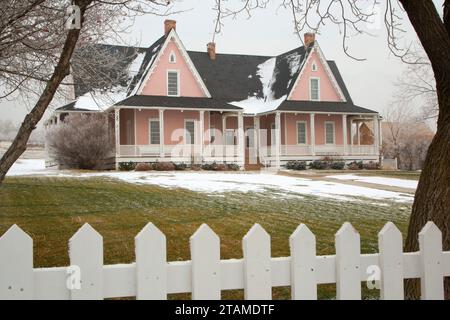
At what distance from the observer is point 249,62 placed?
39.1 meters

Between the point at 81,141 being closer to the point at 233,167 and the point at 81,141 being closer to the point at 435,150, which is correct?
the point at 233,167

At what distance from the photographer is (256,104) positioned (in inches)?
1412

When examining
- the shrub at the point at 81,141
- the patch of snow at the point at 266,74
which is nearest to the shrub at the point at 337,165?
the patch of snow at the point at 266,74

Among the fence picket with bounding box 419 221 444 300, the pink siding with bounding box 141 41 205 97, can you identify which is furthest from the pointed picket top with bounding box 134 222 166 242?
the pink siding with bounding box 141 41 205 97

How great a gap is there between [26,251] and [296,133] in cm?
3350

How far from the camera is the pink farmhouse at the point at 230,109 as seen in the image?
31031 millimetres

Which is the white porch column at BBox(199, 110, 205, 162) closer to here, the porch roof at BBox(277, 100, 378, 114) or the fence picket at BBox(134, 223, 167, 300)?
the porch roof at BBox(277, 100, 378, 114)

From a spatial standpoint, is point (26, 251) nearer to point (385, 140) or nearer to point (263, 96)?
point (263, 96)

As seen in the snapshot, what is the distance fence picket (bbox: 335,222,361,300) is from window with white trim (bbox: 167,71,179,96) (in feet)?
98.4

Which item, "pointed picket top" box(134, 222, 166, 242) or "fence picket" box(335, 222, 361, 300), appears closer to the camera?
"pointed picket top" box(134, 222, 166, 242)

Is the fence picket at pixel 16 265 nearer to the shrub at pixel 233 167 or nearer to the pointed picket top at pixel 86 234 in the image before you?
the pointed picket top at pixel 86 234

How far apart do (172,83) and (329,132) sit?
12.5 metres

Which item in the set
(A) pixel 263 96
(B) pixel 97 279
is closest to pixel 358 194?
(B) pixel 97 279

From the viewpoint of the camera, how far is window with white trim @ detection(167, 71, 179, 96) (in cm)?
3228
